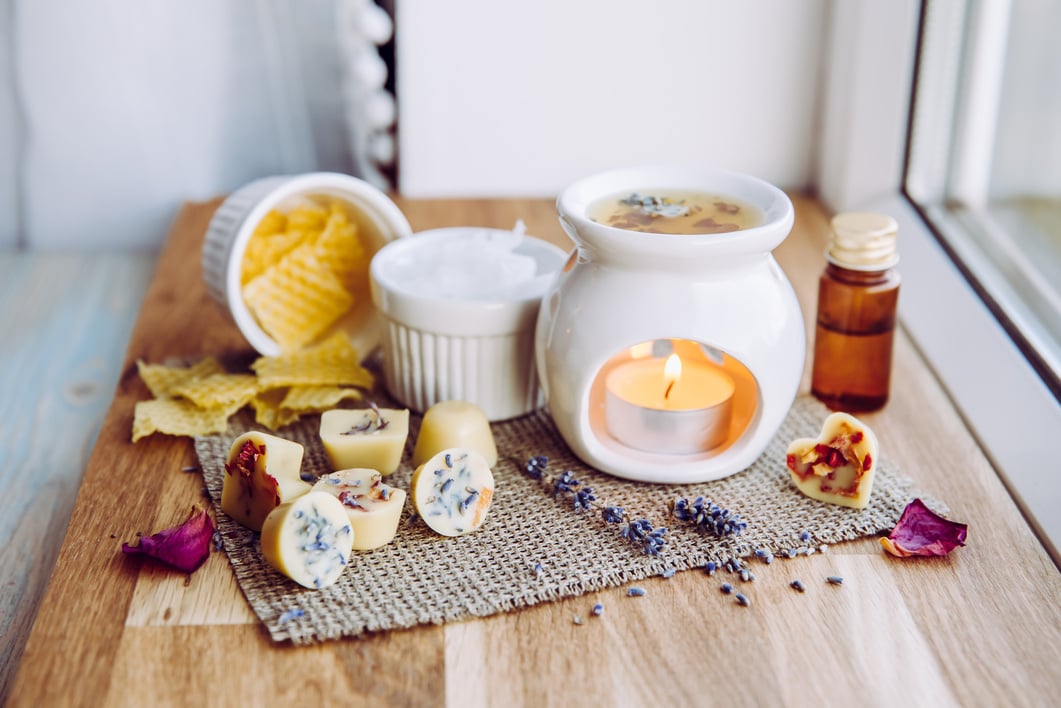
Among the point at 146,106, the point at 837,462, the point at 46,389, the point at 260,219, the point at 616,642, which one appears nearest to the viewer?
the point at 616,642

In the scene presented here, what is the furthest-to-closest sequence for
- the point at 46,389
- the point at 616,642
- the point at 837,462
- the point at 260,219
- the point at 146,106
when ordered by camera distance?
the point at 146,106 < the point at 46,389 < the point at 260,219 < the point at 837,462 < the point at 616,642

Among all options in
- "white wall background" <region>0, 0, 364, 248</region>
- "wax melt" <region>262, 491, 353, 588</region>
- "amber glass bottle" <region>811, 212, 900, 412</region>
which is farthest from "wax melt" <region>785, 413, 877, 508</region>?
"white wall background" <region>0, 0, 364, 248</region>

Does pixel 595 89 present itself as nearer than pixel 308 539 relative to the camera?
No

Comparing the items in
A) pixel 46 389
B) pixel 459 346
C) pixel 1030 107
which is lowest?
pixel 46 389

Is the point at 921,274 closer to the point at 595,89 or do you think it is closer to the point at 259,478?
the point at 595,89

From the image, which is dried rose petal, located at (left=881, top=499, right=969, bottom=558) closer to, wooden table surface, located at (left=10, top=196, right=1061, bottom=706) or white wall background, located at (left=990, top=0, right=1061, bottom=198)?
wooden table surface, located at (left=10, top=196, right=1061, bottom=706)

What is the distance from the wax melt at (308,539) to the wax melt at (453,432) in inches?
4.7

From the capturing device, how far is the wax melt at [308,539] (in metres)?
0.67

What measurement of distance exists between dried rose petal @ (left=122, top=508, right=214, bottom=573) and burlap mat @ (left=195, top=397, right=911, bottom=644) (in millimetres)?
19

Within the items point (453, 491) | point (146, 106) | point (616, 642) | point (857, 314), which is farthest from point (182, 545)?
point (146, 106)

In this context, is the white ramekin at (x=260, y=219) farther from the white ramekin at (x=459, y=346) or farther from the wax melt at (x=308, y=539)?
the wax melt at (x=308, y=539)

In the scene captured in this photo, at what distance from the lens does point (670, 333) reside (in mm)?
745

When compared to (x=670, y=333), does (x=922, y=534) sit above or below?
below

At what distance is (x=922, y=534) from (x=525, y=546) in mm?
267
